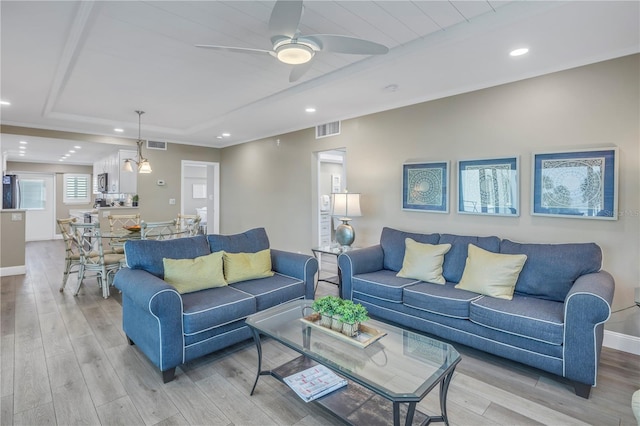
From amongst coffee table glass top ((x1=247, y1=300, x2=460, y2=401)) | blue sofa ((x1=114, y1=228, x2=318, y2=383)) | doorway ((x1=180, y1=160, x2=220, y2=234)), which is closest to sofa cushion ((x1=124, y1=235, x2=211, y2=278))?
blue sofa ((x1=114, y1=228, x2=318, y2=383))

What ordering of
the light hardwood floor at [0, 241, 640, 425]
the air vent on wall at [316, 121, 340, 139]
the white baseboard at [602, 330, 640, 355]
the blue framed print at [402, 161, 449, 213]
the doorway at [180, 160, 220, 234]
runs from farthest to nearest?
the doorway at [180, 160, 220, 234], the air vent on wall at [316, 121, 340, 139], the blue framed print at [402, 161, 449, 213], the white baseboard at [602, 330, 640, 355], the light hardwood floor at [0, 241, 640, 425]

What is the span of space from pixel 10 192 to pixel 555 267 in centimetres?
952

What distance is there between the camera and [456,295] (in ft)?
9.12

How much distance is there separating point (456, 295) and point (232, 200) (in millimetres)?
5771

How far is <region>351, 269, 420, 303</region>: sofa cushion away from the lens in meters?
3.10

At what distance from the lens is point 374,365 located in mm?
1763

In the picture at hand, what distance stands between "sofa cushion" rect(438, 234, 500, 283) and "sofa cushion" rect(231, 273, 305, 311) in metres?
1.50

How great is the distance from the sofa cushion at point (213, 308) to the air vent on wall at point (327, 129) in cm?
318

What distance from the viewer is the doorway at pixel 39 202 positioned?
934cm

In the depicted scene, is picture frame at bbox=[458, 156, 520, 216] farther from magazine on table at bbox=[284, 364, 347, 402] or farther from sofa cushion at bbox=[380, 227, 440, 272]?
magazine on table at bbox=[284, 364, 347, 402]

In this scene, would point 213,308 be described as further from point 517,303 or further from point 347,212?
point 517,303

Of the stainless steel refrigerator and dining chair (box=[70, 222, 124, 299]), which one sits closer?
dining chair (box=[70, 222, 124, 299])

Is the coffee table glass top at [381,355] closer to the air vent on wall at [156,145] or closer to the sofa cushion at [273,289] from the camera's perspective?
the sofa cushion at [273,289]

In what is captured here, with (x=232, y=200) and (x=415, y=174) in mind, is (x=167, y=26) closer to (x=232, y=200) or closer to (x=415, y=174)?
(x=415, y=174)
